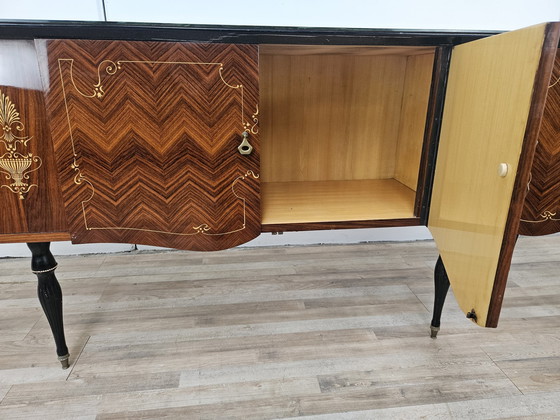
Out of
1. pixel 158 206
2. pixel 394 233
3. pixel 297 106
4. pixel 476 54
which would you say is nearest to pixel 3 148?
pixel 158 206

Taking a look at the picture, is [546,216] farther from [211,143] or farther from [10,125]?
[10,125]

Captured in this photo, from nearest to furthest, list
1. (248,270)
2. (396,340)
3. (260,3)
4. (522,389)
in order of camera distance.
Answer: (522,389), (396,340), (260,3), (248,270)

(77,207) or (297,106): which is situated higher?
(297,106)

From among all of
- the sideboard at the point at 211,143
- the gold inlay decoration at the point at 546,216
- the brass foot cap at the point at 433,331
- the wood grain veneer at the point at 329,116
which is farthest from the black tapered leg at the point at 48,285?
the gold inlay decoration at the point at 546,216

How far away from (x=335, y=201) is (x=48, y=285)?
740 mm

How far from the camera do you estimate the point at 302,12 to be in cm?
146

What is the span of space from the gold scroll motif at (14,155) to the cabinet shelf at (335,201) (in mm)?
495

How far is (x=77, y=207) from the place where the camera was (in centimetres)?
82

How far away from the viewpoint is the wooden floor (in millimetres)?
920

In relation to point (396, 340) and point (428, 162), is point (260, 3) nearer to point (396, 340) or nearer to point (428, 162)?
point (428, 162)

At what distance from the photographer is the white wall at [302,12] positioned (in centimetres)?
138

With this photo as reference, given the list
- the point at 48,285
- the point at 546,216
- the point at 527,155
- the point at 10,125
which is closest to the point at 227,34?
the point at 10,125

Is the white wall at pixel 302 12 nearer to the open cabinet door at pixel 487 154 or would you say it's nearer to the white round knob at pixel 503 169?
the open cabinet door at pixel 487 154

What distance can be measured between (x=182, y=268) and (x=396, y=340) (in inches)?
34.0
